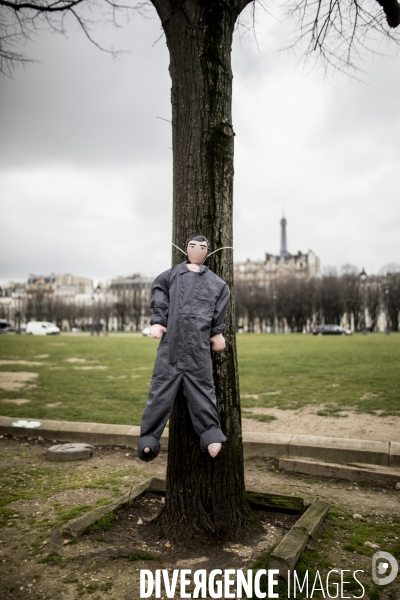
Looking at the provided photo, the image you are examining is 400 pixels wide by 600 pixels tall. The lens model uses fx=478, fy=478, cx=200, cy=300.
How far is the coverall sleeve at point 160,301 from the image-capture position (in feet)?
12.9

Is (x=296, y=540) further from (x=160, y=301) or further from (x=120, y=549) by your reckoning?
(x=160, y=301)

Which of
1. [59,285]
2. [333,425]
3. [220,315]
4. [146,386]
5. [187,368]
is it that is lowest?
[146,386]

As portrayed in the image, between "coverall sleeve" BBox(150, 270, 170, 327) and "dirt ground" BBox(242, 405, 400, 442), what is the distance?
186 inches

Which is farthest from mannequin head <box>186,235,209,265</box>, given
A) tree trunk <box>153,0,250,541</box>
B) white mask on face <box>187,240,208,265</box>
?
tree trunk <box>153,0,250,541</box>

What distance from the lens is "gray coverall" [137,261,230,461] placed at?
3760 millimetres

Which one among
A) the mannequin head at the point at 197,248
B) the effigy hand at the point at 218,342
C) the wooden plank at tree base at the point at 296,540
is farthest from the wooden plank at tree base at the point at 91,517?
the mannequin head at the point at 197,248

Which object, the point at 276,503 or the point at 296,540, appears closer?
the point at 296,540

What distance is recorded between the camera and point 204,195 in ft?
13.9

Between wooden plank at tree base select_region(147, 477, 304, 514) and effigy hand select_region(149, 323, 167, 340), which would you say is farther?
wooden plank at tree base select_region(147, 477, 304, 514)

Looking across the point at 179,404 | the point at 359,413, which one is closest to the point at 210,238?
the point at 179,404

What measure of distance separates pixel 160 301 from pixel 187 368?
63cm

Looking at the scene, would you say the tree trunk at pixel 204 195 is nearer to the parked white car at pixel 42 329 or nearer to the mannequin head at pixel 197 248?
the mannequin head at pixel 197 248

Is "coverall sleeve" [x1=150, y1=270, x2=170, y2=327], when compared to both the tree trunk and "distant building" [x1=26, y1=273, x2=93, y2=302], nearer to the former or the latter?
the tree trunk

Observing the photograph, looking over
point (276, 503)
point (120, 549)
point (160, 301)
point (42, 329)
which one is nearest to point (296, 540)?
point (276, 503)
